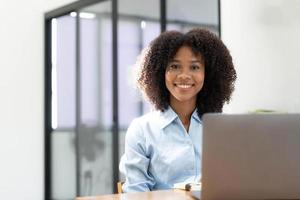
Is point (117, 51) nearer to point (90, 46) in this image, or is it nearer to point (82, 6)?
point (90, 46)

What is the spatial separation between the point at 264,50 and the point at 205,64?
75cm

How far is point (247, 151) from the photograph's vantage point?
103cm

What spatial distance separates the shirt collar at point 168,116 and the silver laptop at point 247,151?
2.30 feet

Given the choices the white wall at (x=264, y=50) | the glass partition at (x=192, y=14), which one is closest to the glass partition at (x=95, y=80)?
the glass partition at (x=192, y=14)

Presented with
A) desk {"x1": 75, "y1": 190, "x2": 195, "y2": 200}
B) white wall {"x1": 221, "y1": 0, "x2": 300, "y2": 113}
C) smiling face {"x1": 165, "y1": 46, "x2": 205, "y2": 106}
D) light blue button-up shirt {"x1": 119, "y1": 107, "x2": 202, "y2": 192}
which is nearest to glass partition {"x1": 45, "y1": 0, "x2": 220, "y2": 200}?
white wall {"x1": 221, "y1": 0, "x2": 300, "y2": 113}

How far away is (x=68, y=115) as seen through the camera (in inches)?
178

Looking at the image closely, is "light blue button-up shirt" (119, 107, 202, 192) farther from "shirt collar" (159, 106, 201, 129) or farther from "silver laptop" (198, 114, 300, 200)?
"silver laptop" (198, 114, 300, 200)

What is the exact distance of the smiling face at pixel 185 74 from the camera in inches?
68.2

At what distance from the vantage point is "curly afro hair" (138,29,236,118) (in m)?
1.77

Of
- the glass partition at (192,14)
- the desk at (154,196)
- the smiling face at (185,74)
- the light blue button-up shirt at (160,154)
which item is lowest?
the desk at (154,196)

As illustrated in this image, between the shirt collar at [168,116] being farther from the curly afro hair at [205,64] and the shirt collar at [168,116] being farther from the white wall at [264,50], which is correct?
the white wall at [264,50]
